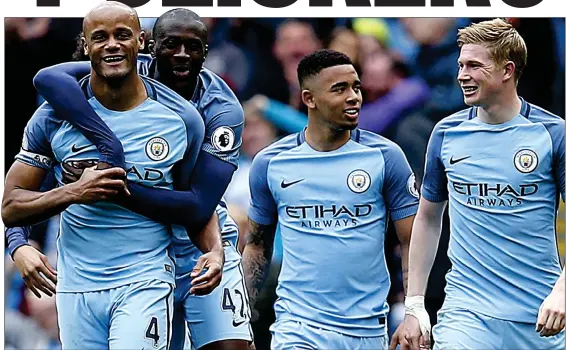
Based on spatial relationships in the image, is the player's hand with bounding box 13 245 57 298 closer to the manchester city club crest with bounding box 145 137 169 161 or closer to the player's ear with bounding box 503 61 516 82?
the manchester city club crest with bounding box 145 137 169 161

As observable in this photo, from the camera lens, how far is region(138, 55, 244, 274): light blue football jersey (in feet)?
25.6

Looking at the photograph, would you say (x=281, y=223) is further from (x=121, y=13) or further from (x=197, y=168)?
(x=121, y=13)

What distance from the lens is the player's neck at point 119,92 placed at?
7.21m

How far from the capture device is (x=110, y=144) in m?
7.09

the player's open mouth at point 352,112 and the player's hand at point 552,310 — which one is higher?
the player's open mouth at point 352,112

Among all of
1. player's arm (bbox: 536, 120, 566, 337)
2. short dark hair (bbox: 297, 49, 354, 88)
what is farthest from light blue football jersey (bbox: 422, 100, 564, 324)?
short dark hair (bbox: 297, 49, 354, 88)

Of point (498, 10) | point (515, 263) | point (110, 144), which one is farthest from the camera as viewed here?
point (498, 10)

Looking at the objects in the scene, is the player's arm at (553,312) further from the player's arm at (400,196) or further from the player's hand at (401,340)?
the player's arm at (400,196)

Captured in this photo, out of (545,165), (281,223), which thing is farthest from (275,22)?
(545,165)

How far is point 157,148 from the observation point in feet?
23.7

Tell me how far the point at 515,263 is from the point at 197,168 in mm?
1799

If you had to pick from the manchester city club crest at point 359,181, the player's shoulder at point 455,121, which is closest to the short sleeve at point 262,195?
the manchester city club crest at point 359,181

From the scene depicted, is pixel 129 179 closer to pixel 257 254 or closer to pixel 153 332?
pixel 153 332

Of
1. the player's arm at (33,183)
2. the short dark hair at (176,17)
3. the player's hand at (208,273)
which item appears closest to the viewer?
the player's hand at (208,273)
